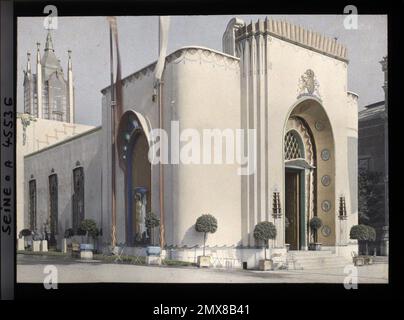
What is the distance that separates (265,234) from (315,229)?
0.97 meters

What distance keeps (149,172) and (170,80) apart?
1.41m

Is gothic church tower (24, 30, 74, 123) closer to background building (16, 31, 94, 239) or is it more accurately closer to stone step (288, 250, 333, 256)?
background building (16, 31, 94, 239)

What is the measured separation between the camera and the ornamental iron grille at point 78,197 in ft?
27.8

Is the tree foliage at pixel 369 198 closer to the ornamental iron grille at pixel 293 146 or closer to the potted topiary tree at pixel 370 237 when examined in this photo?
the potted topiary tree at pixel 370 237

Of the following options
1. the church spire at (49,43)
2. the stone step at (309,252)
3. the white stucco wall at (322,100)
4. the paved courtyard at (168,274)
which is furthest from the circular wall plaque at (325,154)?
the church spire at (49,43)

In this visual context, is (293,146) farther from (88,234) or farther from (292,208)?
(88,234)

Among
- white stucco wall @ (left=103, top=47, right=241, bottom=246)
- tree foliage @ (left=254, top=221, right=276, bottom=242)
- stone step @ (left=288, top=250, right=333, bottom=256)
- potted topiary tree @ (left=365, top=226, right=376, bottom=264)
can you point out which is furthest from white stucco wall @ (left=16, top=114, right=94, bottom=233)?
potted topiary tree @ (left=365, top=226, right=376, bottom=264)

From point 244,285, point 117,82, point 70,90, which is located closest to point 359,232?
point 244,285

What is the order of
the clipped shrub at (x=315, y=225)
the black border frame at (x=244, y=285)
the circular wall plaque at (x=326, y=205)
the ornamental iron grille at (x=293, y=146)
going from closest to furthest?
1. the black border frame at (x=244, y=285)
2. the clipped shrub at (x=315, y=225)
3. the circular wall plaque at (x=326, y=205)
4. the ornamental iron grille at (x=293, y=146)

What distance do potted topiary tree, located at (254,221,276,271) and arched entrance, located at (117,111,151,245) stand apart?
1.63 meters

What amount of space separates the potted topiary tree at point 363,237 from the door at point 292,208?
0.90 meters

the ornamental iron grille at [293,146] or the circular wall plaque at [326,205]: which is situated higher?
the ornamental iron grille at [293,146]

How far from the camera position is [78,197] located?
8680 millimetres
